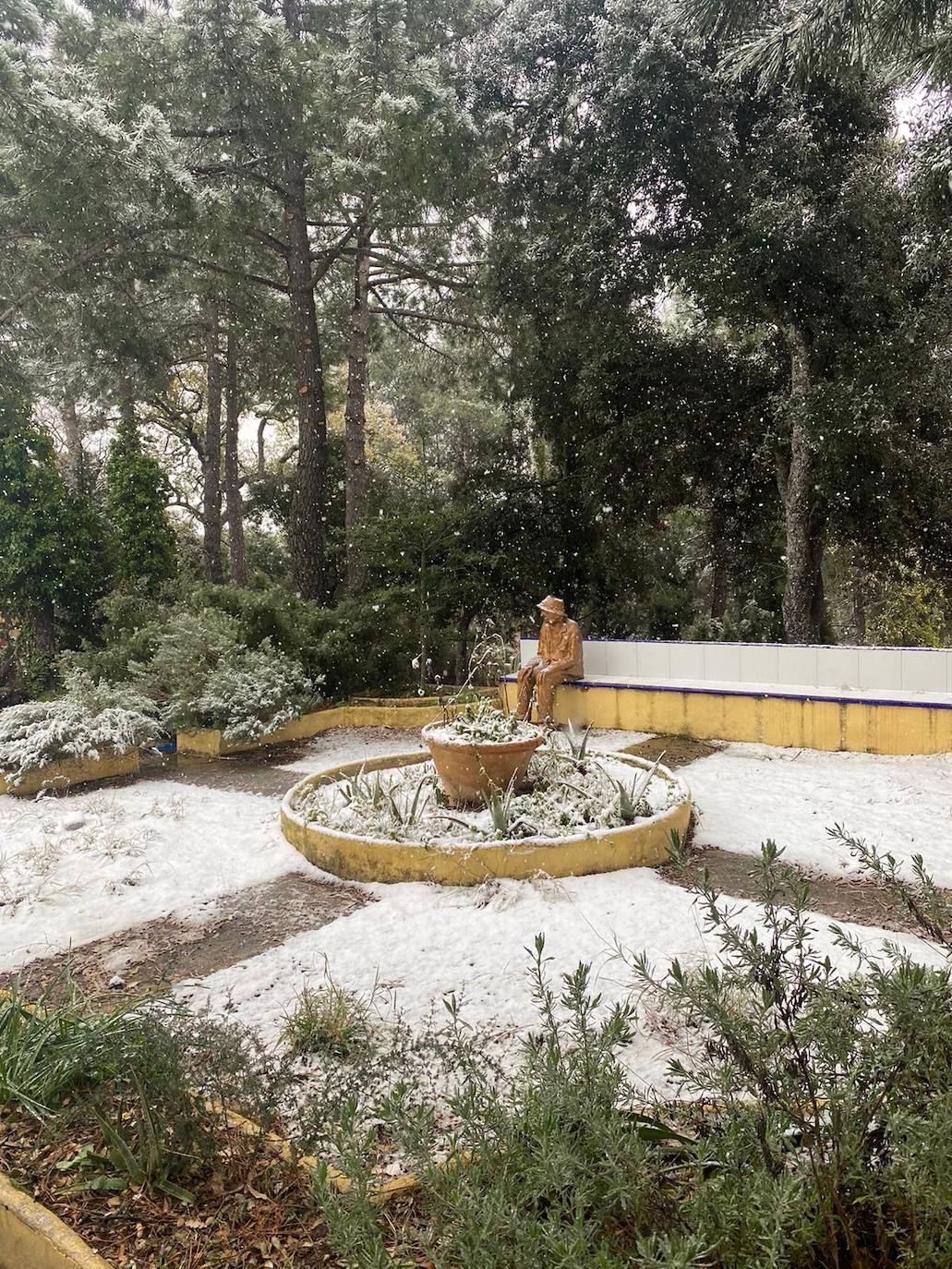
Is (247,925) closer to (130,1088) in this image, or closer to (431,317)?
(130,1088)

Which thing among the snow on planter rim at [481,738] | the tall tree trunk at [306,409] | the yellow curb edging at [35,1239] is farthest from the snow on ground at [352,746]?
the yellow curb edging at [35,1239]

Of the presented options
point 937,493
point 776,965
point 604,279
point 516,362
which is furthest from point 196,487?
point 776,965

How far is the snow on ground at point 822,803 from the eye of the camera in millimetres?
4750

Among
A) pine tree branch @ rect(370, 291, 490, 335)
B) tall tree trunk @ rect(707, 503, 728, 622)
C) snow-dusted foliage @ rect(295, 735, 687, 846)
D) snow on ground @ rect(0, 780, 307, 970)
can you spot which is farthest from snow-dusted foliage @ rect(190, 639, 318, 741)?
tall tree trunk @ rect(707, 503, 728, 622)

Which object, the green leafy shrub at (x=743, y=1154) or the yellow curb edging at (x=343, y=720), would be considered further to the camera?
the yellow curb edging at (x=343, y=720)

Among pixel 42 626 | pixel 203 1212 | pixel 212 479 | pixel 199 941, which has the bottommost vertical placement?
pixel 199 941

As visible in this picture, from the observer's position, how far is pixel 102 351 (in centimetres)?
1238

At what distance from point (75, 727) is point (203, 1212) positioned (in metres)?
5.81

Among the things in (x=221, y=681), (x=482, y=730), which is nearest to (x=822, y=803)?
(x=482, y=730)

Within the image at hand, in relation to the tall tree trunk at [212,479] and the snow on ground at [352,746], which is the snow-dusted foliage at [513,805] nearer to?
the snow on ground at [352,746]

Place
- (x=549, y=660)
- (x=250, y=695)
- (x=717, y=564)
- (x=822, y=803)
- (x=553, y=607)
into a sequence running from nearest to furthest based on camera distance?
(x=822, y=803) → (x=553, y=607) → (x=549, y=660) → (x=250, y=695) → (x=717, y=564)

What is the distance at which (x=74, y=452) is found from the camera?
1619cm

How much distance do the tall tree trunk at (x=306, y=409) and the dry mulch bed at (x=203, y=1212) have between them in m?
9.60

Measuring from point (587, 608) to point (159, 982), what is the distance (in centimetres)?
974
